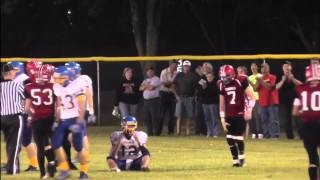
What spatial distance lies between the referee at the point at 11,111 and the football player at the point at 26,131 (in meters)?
0.12

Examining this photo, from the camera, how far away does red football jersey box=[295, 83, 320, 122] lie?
11.7m

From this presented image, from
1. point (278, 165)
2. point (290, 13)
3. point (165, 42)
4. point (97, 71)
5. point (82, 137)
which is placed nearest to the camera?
point (82, 137)

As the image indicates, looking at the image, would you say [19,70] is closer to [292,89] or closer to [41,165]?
[41,165]

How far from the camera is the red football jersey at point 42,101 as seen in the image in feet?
43.6

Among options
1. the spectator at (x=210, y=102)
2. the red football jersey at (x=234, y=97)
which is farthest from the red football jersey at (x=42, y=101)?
the spectator at (x=210, y=102)

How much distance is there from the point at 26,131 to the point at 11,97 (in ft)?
2.92

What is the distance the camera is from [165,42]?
46.8m

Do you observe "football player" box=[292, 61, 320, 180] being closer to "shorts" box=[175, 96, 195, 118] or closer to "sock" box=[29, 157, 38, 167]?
"sock" box=[29, 157, 38, 167]

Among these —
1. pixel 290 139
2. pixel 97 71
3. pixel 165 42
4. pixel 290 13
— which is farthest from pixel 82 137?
pixel 165 42

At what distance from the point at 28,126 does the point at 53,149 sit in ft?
4.66

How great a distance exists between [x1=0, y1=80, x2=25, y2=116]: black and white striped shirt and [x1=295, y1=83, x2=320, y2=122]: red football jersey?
4857mm

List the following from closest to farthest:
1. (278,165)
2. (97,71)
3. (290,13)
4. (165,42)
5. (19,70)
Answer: (19,70) → (278,165) → (97,71) → (290,13) → (165,42)

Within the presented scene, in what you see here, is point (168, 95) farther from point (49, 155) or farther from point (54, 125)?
point (54, 125)

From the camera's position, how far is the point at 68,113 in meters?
12.9
